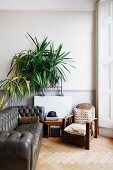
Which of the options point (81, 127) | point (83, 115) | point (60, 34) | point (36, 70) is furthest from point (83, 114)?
point (60, 34)

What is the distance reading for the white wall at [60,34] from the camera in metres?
4.31

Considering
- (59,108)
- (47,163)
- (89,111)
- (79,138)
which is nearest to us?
(47,163)

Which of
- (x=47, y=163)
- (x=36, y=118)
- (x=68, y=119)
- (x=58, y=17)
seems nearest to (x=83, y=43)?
(x=58, y=17)

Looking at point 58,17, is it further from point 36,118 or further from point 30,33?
point 36,118

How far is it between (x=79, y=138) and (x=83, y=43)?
2.35 metres

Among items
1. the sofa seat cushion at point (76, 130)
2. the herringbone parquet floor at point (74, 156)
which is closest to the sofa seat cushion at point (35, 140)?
the herringbone parquet floor at point (74, 156)

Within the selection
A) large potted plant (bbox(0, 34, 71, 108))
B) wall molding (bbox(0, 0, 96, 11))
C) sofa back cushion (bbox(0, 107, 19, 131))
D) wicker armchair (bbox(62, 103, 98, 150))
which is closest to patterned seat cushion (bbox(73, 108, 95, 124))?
wicker armchair (bbox(62, 103, 98, 150))

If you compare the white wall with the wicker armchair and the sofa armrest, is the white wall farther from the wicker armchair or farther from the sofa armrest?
the sofa armrest

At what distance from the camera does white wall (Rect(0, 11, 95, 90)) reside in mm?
4309

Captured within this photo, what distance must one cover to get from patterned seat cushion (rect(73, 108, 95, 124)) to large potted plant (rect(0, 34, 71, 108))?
3.11ft

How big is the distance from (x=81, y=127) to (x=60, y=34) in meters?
2.39

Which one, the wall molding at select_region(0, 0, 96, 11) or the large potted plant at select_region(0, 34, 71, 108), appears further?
the wall molding at select_region(0, 0, 96, 11)

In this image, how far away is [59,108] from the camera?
4.18m

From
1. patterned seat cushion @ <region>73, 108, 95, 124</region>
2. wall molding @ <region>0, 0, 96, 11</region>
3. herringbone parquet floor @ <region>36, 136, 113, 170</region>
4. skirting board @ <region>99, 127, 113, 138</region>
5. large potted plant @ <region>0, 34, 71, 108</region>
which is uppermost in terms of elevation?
wall molding @ <region>0, 0, 96, 11</region>
